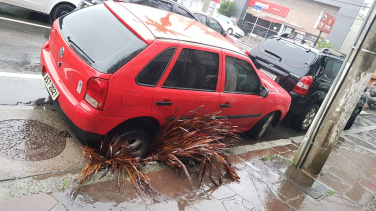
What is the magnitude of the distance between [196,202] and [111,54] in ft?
6.27

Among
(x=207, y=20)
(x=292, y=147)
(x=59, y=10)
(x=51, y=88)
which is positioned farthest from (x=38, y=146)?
(x=207, y=20)

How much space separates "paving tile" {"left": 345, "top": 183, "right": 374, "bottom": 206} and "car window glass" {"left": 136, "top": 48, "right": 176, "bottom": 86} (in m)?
3.68

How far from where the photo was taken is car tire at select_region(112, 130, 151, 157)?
3.54 m

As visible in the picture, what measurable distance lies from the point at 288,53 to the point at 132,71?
4.82m

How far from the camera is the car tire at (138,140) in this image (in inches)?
139

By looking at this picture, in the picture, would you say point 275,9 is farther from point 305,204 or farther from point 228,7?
point 305,204

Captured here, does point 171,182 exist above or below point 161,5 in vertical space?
below

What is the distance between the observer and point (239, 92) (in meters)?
4.68

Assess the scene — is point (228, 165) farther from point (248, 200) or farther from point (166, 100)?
point (166, 100)

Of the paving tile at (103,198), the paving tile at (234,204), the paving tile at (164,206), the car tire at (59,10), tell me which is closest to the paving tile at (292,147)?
the paving tile at (234,204)

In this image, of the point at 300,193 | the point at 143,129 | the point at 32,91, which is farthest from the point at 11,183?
the point at 300,193

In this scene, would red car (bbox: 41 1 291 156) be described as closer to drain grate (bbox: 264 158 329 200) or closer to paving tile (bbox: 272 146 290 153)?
drain grate (bbox: 264 158 329 200)

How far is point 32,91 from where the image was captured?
495cm

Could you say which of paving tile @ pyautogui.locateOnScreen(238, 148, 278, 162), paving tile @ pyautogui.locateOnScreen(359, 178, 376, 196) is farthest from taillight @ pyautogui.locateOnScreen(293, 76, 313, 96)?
paving tile @ pyautogui.locateOnScreen(359, 178, 376, 196)
